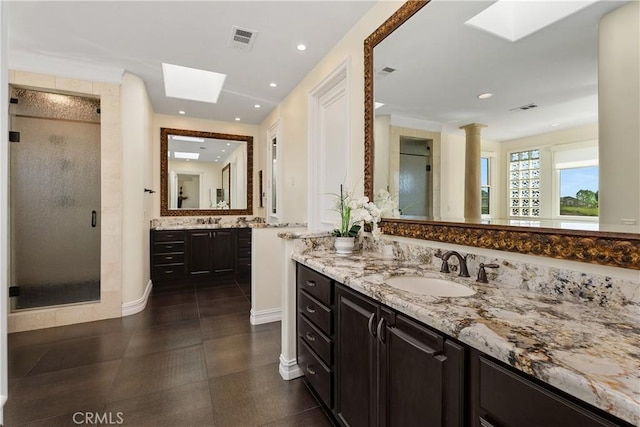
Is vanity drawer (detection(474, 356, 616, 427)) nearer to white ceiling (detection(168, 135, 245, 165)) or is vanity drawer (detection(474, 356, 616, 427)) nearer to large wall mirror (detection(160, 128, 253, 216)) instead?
large wall mirror (detection(160, 128, 253, 216))

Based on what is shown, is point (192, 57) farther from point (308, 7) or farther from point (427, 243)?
point (427, 243)

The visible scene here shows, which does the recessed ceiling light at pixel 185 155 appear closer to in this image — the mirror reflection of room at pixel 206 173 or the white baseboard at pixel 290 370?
the mirror reflection of room at pixel 206 173

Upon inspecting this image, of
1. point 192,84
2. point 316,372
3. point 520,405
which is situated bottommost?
point 316,372

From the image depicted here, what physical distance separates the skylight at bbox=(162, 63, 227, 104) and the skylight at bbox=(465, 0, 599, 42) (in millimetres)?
3250

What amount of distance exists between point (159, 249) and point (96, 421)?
3069 millimetres

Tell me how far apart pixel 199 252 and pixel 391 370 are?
13.6 feet

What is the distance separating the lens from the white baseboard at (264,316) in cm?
304

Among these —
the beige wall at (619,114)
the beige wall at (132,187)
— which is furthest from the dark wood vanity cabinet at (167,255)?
the beige wall at (619,114)

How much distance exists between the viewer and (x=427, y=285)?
4.73 ft

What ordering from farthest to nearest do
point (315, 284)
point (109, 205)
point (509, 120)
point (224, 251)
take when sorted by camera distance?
1. point (224, 251)
2. point (109, 205)
3. point (315, 284)
4. point (509, 120)

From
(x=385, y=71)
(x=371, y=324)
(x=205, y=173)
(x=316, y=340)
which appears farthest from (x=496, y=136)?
(x=205, y=173)

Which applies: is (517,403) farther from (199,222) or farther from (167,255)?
(199,222)

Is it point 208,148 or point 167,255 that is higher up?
point 208,148

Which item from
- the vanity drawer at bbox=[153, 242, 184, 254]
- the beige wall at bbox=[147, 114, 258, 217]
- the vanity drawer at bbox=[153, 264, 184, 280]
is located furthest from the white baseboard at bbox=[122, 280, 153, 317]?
the beige wall at bbox=[147, 114, 258, 217]
